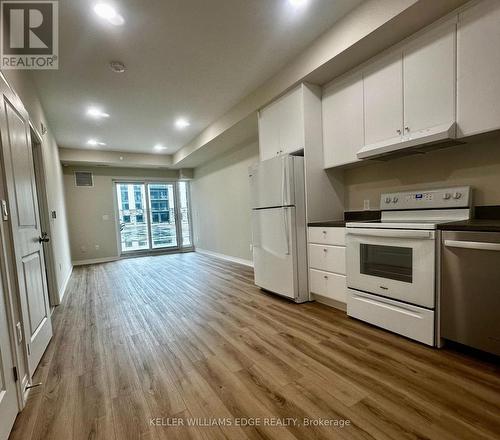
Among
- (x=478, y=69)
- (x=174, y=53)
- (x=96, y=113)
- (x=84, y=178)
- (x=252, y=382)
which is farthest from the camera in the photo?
(x=84, y=178)

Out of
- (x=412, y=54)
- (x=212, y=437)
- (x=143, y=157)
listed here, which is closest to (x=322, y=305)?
(x=212, y=437)

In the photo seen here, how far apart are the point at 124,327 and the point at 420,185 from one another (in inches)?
125

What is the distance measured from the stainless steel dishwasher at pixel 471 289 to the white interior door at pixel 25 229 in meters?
2.88

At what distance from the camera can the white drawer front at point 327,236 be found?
253cm

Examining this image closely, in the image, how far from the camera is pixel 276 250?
3.03m

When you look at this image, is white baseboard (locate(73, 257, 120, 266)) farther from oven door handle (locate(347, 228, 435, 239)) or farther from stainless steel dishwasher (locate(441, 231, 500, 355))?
stainless steel dishwasher (locate(441, 231, 500, 355))

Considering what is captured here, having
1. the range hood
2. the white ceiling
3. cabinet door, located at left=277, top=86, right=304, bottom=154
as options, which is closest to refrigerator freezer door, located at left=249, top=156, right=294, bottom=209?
cabinet door, located at left=277, top=86, right=304, bottom=154

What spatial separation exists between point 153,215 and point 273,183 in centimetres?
538

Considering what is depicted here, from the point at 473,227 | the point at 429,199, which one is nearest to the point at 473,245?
the point at 473,227

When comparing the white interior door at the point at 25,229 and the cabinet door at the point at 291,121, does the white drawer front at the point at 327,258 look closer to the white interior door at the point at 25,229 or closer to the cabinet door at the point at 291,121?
the cabinet door at the point at 291,121

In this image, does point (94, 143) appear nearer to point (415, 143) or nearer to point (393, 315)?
point (415, 143)

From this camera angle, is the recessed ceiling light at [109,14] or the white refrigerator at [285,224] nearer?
the recessed ceiling light at [109,14]

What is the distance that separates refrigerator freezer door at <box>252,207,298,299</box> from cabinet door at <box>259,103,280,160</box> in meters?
0.79

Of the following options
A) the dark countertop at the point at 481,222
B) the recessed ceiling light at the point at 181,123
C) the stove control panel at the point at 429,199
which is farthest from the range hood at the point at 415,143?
the recessed ceiling light at the point at 181,123
